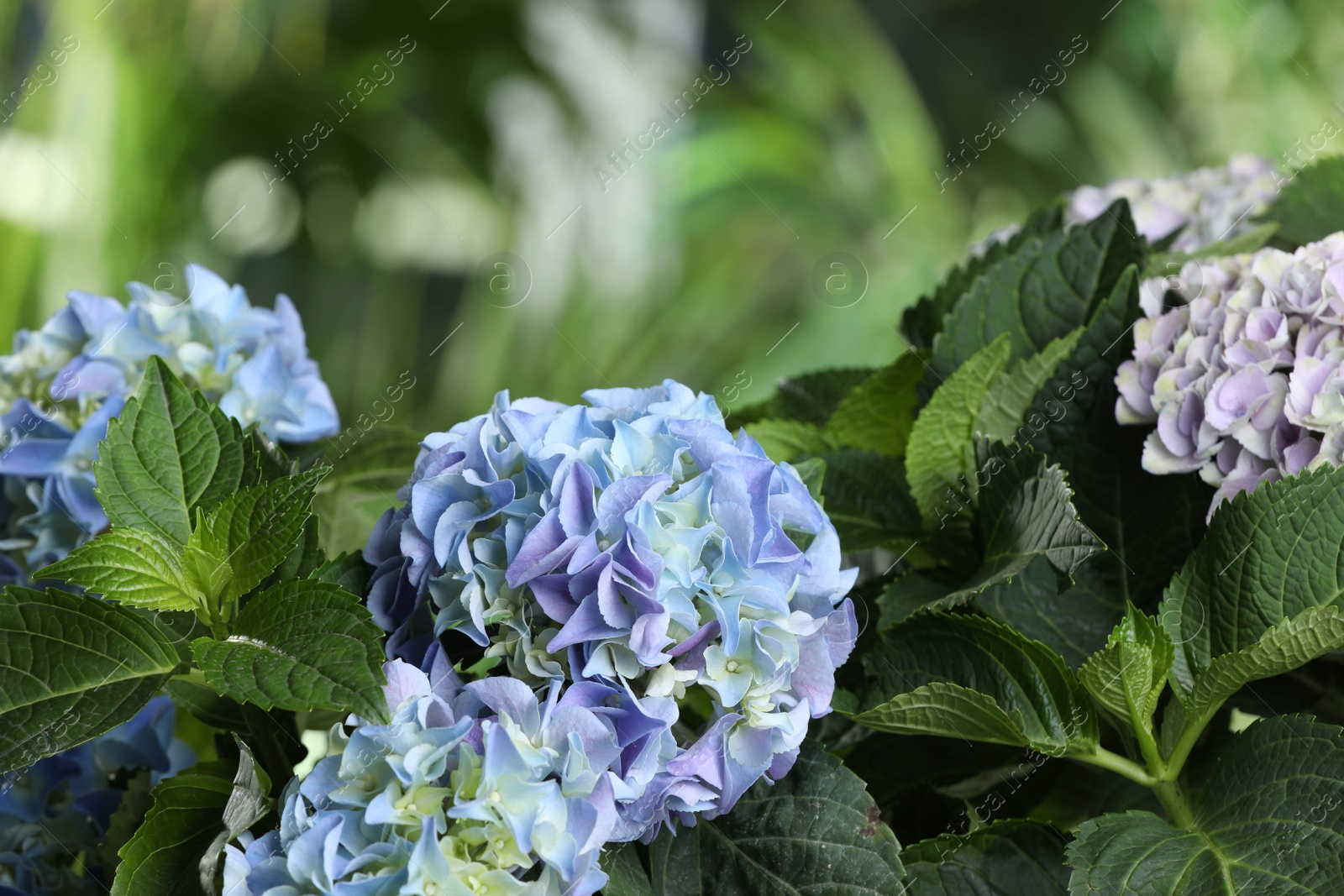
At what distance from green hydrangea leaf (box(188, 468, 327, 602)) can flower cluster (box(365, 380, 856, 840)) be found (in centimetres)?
4

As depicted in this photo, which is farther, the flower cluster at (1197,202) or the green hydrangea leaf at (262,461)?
the flower cluster at (1197,202)

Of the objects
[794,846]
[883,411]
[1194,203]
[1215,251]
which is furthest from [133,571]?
[1194,203]

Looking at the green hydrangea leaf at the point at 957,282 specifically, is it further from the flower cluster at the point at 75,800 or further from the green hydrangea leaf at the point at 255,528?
the flower cluster at the point at 75,800

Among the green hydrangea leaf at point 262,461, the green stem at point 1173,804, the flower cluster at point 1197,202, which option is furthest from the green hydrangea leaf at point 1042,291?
the green hydrangea leaf at point 262,461

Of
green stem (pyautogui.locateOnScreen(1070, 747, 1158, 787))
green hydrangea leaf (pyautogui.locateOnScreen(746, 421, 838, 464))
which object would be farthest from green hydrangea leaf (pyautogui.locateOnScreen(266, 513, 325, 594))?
green stem (pyautogui.locateOnScreen(1070, 747, 1158, 787))

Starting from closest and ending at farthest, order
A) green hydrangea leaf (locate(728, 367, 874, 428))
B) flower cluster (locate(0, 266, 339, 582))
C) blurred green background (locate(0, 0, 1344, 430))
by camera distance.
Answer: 1. flower cluster (locate(0, 266, 339, 582))
2. green hydrangea leaf (locate(728, 367, 874, 428))
3. blurred green background (locate(0, 0, 1344, 430))

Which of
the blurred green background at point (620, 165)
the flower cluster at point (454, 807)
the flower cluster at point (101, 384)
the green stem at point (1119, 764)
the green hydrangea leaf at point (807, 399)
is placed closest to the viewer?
the flower cluster at point (454, 807)

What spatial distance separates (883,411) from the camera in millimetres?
578

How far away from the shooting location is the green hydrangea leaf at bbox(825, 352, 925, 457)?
564 millimetres

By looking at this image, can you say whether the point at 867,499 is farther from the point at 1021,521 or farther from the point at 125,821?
the point at 125,821

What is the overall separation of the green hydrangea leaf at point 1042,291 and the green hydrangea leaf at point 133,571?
36 cm

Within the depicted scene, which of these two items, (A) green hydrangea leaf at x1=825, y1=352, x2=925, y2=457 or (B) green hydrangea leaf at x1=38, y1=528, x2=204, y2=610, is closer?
(B) green hydrangea leaf at x1=38, y1=528, x2=204, y2=610

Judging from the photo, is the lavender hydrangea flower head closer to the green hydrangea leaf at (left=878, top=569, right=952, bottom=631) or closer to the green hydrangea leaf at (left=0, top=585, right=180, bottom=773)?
the green hydrangea leaf at (left=878, top=569, right=952, bottom=631)

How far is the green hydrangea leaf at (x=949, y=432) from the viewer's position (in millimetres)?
494
